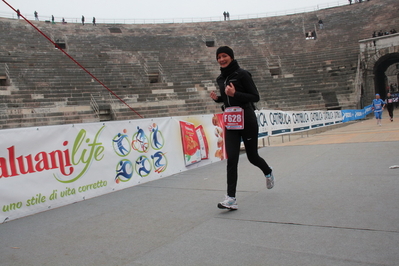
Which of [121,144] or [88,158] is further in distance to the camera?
[121,144]

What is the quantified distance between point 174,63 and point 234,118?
82.4ft

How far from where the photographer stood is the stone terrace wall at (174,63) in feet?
68.4

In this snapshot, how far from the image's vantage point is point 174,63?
28.4 meters

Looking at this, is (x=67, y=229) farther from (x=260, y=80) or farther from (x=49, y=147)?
(x=260, y=80)

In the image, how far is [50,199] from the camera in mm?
4863

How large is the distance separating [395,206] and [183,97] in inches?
819

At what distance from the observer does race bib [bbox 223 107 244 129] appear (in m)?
4.07

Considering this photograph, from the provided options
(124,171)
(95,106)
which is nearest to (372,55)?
(95,106)

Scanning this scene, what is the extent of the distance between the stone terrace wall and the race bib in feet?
53.8

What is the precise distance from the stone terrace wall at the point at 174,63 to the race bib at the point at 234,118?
16.4 m

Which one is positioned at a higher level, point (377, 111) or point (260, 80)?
point (260, 80)

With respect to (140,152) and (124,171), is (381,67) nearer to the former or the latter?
(140,152)

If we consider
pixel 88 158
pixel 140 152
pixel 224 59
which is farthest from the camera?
pixel 140 152

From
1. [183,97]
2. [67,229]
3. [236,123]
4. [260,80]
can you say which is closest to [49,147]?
[67,229]
